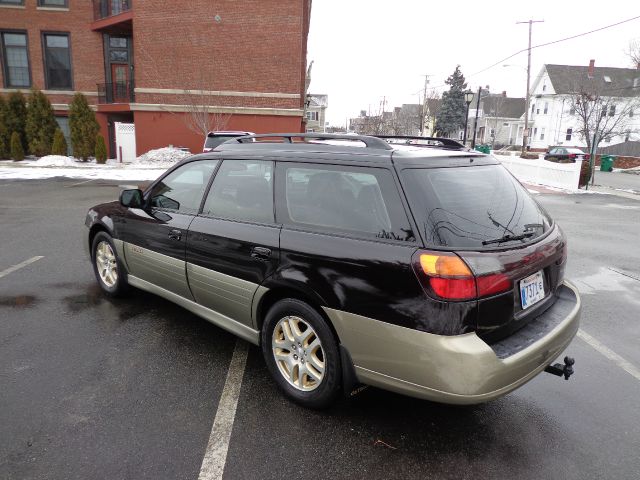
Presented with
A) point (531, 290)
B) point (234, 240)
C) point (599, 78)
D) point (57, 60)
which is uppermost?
point (599, 78)

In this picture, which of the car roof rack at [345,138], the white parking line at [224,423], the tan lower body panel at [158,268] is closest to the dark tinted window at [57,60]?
the tan lower body panel at [158,268]

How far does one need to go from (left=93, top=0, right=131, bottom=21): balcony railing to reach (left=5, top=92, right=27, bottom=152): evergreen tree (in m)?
6.35

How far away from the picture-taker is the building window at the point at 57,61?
25.6m

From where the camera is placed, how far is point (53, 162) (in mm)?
21375

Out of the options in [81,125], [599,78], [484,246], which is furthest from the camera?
[599,78]

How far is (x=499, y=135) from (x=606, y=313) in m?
78.4

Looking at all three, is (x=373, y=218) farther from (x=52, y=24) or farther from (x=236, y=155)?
(x=52, y=24)

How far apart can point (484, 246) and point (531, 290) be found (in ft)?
1.68

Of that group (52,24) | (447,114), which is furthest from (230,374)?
(447,114)

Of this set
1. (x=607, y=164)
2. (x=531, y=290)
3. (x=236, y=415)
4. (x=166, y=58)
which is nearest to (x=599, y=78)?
(x=607, y=164)

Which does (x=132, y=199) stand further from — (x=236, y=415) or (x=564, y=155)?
(x=564, y=155)

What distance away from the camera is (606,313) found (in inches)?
195

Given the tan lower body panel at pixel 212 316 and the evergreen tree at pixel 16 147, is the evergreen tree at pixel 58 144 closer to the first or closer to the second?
the evergreen tree at pixel 16 147

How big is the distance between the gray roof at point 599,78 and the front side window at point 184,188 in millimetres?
58644
